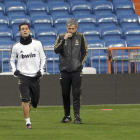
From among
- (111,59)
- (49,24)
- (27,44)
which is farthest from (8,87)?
(27,44)

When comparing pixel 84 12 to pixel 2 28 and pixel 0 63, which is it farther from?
pixel 0 63

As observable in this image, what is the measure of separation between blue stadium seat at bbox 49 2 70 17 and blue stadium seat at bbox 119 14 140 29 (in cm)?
211

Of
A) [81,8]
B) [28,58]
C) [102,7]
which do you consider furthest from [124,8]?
[28,58]

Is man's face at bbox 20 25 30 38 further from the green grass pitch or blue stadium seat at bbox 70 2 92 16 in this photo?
blue stadium seat at bbox 70 2 92 16

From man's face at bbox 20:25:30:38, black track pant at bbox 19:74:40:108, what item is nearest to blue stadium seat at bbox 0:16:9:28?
black track pant at bbox 19:74:40:108

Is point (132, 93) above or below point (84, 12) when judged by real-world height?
below

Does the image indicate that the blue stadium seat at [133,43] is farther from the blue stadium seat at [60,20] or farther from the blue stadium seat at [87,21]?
the blue stadium seat at [60,20]

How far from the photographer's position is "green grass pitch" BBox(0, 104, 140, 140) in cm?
827

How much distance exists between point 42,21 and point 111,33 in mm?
2605

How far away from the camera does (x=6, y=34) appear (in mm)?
18562

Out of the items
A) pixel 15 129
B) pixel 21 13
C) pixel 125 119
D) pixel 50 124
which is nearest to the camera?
pixel 15 129

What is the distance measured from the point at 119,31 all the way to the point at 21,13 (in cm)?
379

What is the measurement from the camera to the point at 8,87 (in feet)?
51.4

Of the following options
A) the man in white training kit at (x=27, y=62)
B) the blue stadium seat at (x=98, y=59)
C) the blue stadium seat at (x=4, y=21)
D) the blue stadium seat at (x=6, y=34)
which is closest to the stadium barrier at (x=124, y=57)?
the blue stadium seat at (x=98, y=59)
